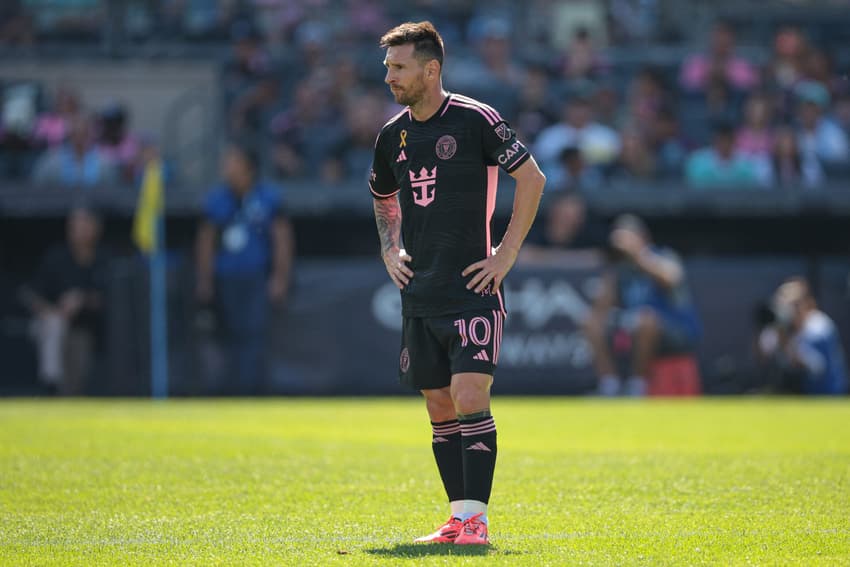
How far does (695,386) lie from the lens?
16281 mm

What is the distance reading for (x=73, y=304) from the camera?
16906 millimetres

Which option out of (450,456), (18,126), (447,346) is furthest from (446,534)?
(18,126)

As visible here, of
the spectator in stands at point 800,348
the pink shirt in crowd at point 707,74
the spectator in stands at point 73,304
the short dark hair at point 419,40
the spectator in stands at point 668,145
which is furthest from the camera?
the pink shirt in crowd at point 707,74

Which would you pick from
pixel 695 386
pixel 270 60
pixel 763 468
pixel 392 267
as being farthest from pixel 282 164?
pixel 392 267

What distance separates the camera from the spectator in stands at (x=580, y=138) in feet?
61.8

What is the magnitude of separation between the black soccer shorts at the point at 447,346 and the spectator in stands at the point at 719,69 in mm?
16017

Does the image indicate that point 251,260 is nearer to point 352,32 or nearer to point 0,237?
point 0,237

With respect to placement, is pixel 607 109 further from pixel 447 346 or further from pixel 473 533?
pixel 473 533

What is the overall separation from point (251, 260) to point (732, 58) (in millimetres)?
9360

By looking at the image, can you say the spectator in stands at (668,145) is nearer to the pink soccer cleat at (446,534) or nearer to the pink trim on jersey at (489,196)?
the pink trim on jersey at (489,196)

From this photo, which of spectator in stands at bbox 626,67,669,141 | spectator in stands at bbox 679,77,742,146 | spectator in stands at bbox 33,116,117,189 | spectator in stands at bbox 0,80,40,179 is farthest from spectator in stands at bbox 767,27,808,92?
spectator in stands at bbox 0,80,40,179

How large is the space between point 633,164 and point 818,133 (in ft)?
9.68

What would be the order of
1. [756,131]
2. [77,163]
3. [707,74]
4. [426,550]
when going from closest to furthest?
[426,550]
[77,163]
[756,131]
[707,74]

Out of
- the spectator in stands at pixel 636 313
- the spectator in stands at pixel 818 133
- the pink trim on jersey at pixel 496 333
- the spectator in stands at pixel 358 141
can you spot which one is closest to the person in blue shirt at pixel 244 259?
the spectator in stands at pixel 358 141
